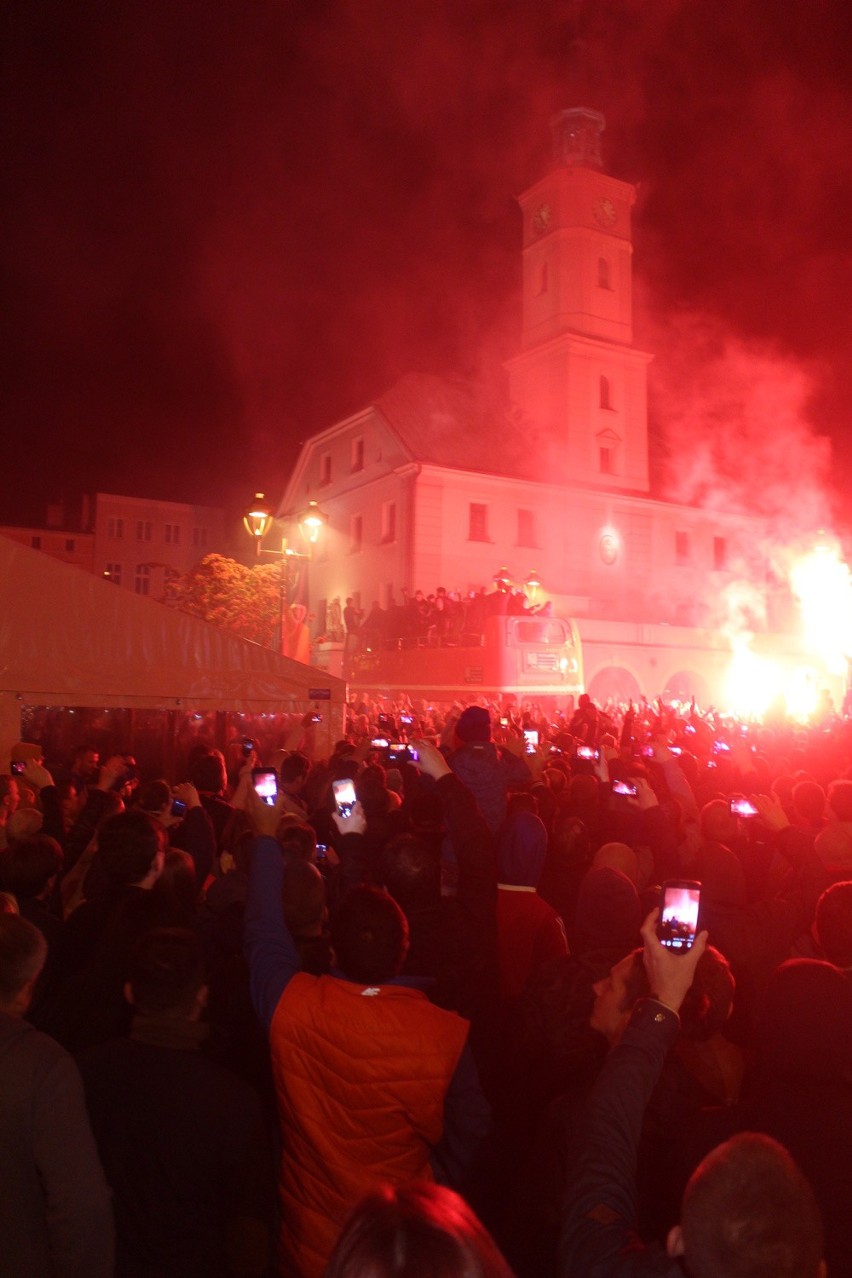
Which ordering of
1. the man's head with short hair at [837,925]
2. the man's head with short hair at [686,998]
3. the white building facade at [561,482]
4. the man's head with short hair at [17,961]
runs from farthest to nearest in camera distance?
the white building facade at [561,482] → the man's head with short hair at [837,925] → the man's head with short hair at [686,998] → the man's head with short hair at [17,961]

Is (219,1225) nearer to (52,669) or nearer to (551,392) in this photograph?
(52,669)

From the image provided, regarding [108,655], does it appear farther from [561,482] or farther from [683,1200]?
[561,482]

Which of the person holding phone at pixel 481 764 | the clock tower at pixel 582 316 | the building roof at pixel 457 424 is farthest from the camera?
the clock tower at pixel 582 316

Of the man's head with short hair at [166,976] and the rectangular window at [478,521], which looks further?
the rectangular window at [478,521]

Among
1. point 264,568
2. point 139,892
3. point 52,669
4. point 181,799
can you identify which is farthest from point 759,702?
point 139,892

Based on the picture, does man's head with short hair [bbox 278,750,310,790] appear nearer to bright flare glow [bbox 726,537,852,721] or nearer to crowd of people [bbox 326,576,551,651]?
crowd of people [bbox 326,576,551,651]

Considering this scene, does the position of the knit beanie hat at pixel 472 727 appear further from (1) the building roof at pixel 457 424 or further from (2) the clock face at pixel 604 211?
(2) the clock face at pixel 604 211

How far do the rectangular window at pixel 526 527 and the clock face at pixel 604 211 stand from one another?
40.0 ft

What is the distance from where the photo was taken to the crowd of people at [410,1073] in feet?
6.66

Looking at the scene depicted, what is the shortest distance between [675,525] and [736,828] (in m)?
37.0

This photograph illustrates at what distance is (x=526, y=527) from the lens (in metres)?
38.0

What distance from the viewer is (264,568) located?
37.9 metres

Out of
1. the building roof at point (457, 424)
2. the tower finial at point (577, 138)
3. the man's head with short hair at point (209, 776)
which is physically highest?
the tower finial at point (577, 138)

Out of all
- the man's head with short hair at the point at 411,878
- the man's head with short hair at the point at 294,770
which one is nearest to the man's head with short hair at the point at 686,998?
the man's head with short hair at the point at 411,878
